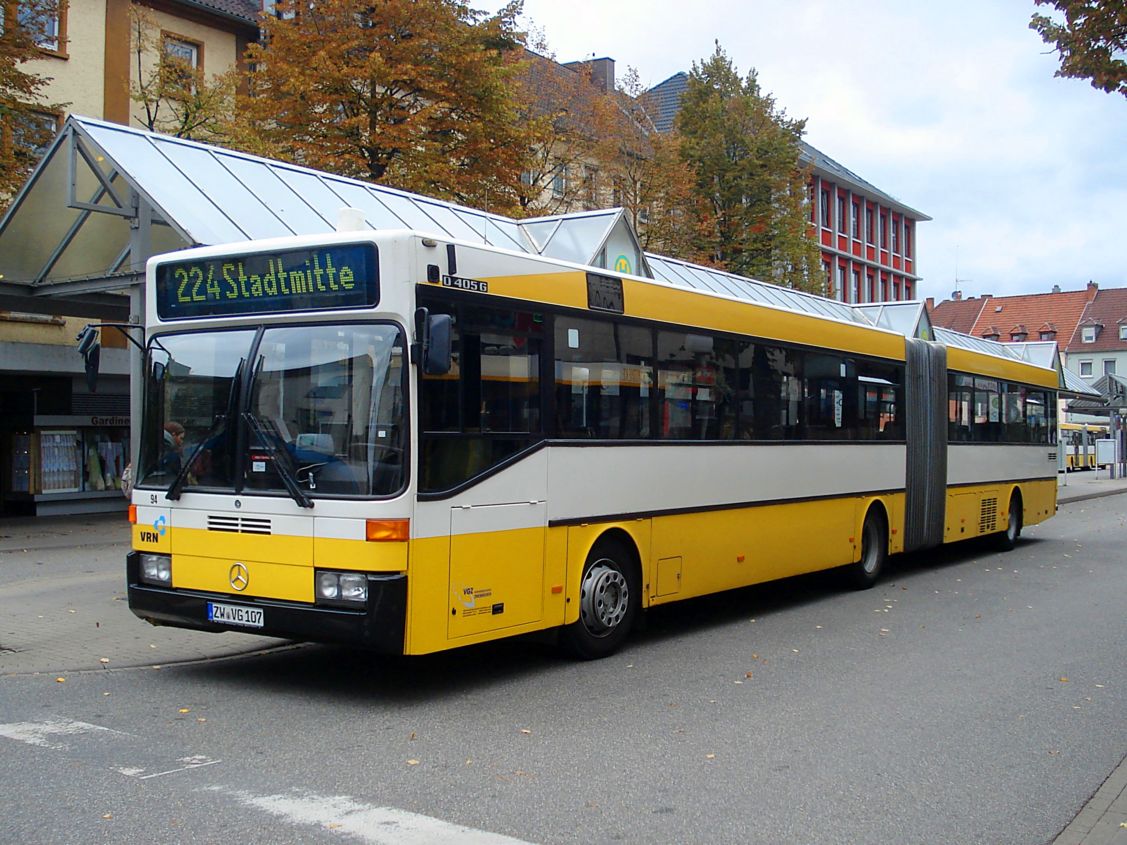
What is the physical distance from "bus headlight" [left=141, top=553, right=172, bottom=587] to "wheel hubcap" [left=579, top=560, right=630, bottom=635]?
3.02 m

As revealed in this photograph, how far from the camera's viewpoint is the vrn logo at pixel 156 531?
845 centimetres

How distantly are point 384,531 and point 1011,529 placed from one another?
15.0 metres

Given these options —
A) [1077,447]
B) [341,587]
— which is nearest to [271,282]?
[341,587]

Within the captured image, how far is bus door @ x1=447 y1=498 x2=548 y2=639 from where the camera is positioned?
805 cm

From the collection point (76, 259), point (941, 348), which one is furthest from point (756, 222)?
point (76, 259)

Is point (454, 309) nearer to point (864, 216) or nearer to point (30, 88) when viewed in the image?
point (30, 88)

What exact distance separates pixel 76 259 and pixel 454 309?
1239 cm

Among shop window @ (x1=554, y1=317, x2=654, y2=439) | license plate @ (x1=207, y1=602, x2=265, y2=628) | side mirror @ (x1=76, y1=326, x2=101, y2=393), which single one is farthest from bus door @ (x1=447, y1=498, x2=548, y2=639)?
side mirror @ (x1=76, y1=326, x2=101, y2=393)

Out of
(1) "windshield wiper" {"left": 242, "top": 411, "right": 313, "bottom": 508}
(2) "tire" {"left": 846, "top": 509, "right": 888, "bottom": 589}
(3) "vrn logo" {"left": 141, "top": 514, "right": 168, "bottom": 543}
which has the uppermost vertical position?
(1) "windshield wiper" {"left": 242, "top": 411, "right": 313, "bottom": 508}

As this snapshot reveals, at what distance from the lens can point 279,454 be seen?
794cm

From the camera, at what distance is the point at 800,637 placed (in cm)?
1105

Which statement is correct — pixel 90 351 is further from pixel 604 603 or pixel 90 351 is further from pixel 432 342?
pixel 604 603

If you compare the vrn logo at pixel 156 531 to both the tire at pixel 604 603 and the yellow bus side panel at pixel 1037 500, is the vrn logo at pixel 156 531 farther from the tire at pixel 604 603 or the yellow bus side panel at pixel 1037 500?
the yellow bus side panel at pixel 1037 500

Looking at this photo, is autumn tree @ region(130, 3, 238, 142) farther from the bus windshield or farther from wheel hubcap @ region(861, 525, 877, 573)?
the bus windshield
